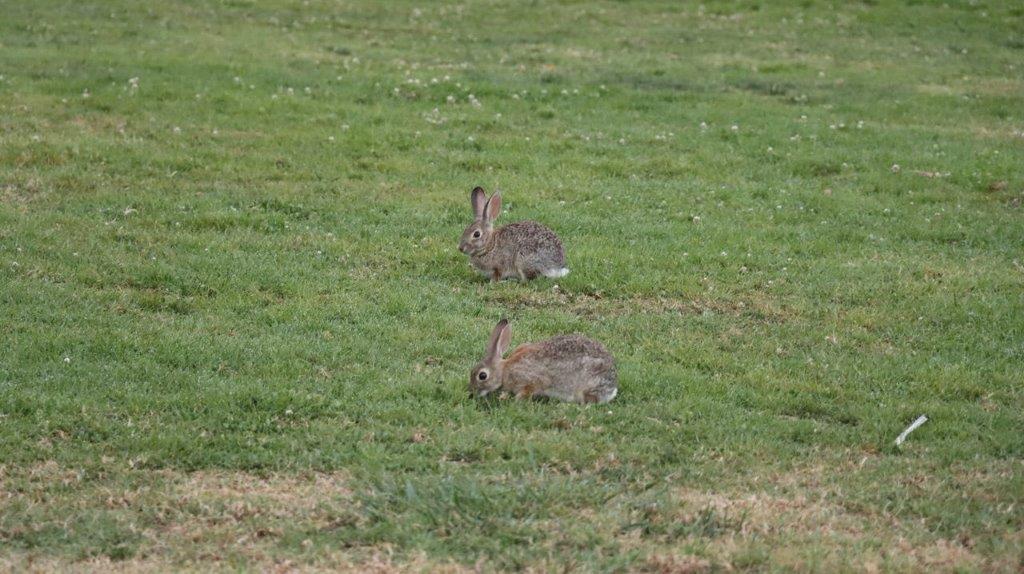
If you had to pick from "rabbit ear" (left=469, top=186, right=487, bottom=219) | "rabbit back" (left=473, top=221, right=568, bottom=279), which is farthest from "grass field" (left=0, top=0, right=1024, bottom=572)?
"rabbit ear" (left=469, top=186, right=487, bottom=219)

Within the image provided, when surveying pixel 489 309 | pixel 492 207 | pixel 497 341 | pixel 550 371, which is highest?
pixel 492 207

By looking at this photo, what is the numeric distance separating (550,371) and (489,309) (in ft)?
8.36

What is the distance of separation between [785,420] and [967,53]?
20.6 meters

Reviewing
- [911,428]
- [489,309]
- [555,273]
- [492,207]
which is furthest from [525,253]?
[911,428]

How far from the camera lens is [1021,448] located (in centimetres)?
956

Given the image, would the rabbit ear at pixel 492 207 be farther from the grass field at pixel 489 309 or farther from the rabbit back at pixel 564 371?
the rabbit back at pixel 564 371

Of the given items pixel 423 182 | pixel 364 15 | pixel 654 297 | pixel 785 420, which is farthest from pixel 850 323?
pixel 364 15

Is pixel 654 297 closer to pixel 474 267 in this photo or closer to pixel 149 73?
pixel 474 267

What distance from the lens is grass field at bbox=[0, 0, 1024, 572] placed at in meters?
8.03

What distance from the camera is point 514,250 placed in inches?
530

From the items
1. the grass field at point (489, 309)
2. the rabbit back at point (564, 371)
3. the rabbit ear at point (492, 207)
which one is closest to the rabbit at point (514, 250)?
the rabbit ear at point (492, 207)

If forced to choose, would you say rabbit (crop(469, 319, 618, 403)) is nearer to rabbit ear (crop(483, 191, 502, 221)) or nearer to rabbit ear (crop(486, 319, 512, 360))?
rabbit ear (crop(486, 319, 512, 360))

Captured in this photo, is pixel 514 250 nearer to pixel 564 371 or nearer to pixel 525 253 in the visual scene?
pixel 525 253

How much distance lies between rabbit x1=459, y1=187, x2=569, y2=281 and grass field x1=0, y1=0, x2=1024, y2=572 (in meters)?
0.23
